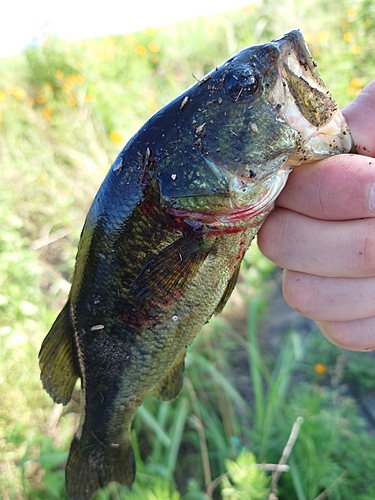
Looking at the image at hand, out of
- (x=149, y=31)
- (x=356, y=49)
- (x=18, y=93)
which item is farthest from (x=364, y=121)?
Answer: (x=149, y=31)

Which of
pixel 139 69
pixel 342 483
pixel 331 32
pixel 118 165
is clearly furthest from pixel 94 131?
pixel 342 483

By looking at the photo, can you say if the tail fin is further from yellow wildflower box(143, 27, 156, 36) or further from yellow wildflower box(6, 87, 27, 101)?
yellow wildflower box(143, 27, 156, 36)

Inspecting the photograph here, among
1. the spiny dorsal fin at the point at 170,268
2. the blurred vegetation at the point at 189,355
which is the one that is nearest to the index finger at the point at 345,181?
the spiny dorsal fin at the point at 170,268

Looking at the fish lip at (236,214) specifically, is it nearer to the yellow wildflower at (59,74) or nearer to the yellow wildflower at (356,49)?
the yellow wildflower at (356,49)

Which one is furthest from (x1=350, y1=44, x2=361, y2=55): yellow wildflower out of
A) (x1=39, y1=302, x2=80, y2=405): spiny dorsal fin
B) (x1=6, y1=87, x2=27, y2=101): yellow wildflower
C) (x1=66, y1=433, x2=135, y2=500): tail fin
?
(x1=6, y1=87, x2=27, y2=101): yellow wildflower

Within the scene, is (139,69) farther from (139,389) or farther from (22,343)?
(139,389)

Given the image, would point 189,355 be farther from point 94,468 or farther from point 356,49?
point 356,49
